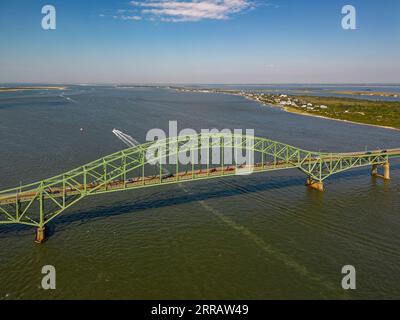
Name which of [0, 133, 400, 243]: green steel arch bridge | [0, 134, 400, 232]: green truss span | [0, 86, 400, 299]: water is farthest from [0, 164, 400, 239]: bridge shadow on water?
[0, 134, 400, 232]: green truss span

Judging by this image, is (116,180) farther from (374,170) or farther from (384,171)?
(384,171)

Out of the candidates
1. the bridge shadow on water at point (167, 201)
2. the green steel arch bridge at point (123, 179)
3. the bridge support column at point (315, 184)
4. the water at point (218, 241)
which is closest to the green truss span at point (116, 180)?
the green steel arch bridge at point (123, 179)

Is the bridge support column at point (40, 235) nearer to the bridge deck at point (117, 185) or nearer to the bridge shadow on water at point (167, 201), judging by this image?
the bridge shadow on water at point (167, 201)

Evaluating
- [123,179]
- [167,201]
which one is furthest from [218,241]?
[123,179]

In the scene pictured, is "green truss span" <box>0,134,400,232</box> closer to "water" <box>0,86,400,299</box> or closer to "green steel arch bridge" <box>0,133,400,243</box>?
"green steel arch bridge" <box>0,133,400,243</box>
